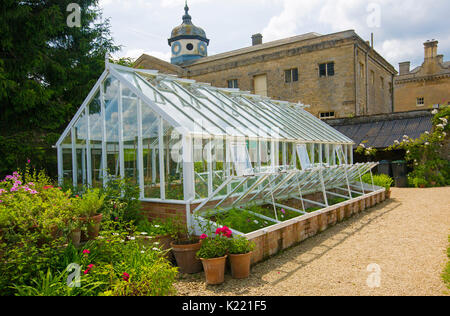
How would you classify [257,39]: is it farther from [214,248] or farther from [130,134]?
[214,248]

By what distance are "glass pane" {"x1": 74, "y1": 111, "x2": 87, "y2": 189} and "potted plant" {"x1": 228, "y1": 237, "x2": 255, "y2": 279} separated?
472 cm

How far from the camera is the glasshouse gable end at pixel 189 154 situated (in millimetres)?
5965

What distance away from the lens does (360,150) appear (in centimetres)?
1648

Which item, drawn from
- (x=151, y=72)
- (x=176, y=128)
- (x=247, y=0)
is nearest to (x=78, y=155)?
(x=151, y=72)

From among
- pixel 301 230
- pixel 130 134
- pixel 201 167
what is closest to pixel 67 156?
pixel 130 134

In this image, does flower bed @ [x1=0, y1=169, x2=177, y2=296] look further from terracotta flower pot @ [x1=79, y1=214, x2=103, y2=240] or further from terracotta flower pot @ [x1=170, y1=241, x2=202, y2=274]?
terracotta flower pot @ [x1=170, y1=241, x2=202, y2=274]

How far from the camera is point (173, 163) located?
20.6 ft

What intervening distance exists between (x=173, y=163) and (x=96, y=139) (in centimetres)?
256

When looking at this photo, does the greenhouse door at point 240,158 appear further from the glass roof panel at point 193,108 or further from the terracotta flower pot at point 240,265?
the terracotta flower pot at point 240,265

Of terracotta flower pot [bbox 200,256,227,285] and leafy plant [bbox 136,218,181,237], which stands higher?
leafy plant [bbox 136,218,181,237]

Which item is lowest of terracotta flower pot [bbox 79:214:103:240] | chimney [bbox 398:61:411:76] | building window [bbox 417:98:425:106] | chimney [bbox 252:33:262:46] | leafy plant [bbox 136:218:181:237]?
leafy plant [bbox 136:218:181:237]

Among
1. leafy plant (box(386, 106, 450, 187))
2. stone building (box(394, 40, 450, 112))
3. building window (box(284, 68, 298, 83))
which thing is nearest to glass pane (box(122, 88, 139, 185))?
leafy plant (box(386, 106, 450, 187))

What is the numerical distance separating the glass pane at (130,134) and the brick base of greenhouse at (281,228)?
2.53ft

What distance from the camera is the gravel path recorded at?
4.39 metres
